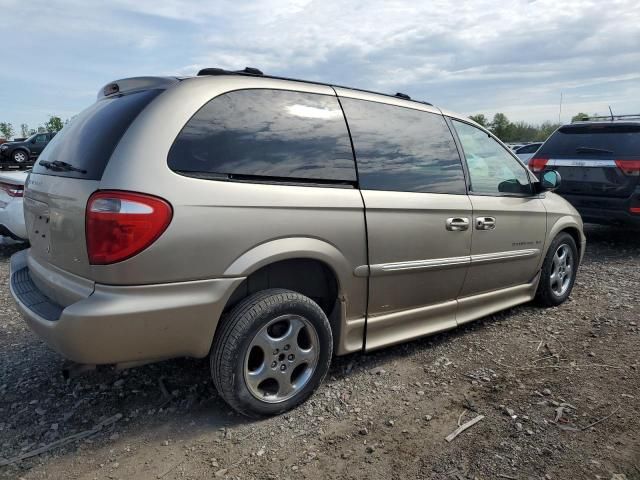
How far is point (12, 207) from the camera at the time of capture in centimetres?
621

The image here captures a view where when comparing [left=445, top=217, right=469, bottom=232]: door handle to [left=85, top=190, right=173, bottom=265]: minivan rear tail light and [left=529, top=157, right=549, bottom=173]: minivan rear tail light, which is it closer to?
[left=85, top=190, right=173, bottom=265]: minivan rear tail light

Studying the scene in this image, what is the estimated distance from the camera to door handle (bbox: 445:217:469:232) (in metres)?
3.49

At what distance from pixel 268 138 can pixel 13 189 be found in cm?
492

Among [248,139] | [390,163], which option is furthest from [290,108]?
[390,163]

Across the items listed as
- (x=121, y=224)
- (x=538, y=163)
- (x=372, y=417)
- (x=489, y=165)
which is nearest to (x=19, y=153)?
(x=538, y=163)

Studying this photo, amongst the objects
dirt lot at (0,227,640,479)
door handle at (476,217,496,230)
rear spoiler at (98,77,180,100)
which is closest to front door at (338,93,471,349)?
door handle at (476,217,496,230)

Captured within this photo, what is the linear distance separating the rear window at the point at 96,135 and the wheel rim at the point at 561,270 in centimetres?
374

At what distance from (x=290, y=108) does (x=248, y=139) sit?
0.37 meters

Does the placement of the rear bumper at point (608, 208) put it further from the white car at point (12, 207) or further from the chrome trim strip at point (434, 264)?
the white car at point (12, 207)

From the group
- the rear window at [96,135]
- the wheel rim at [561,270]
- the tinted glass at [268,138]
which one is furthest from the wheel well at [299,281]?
the wheel rim at [561,270]

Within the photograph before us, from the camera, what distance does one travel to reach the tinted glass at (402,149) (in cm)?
317

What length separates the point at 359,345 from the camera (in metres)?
3.19

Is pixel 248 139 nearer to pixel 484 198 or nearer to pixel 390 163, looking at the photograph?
pixel 390 163

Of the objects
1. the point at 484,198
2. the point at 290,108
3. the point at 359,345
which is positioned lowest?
the point at 359,345
